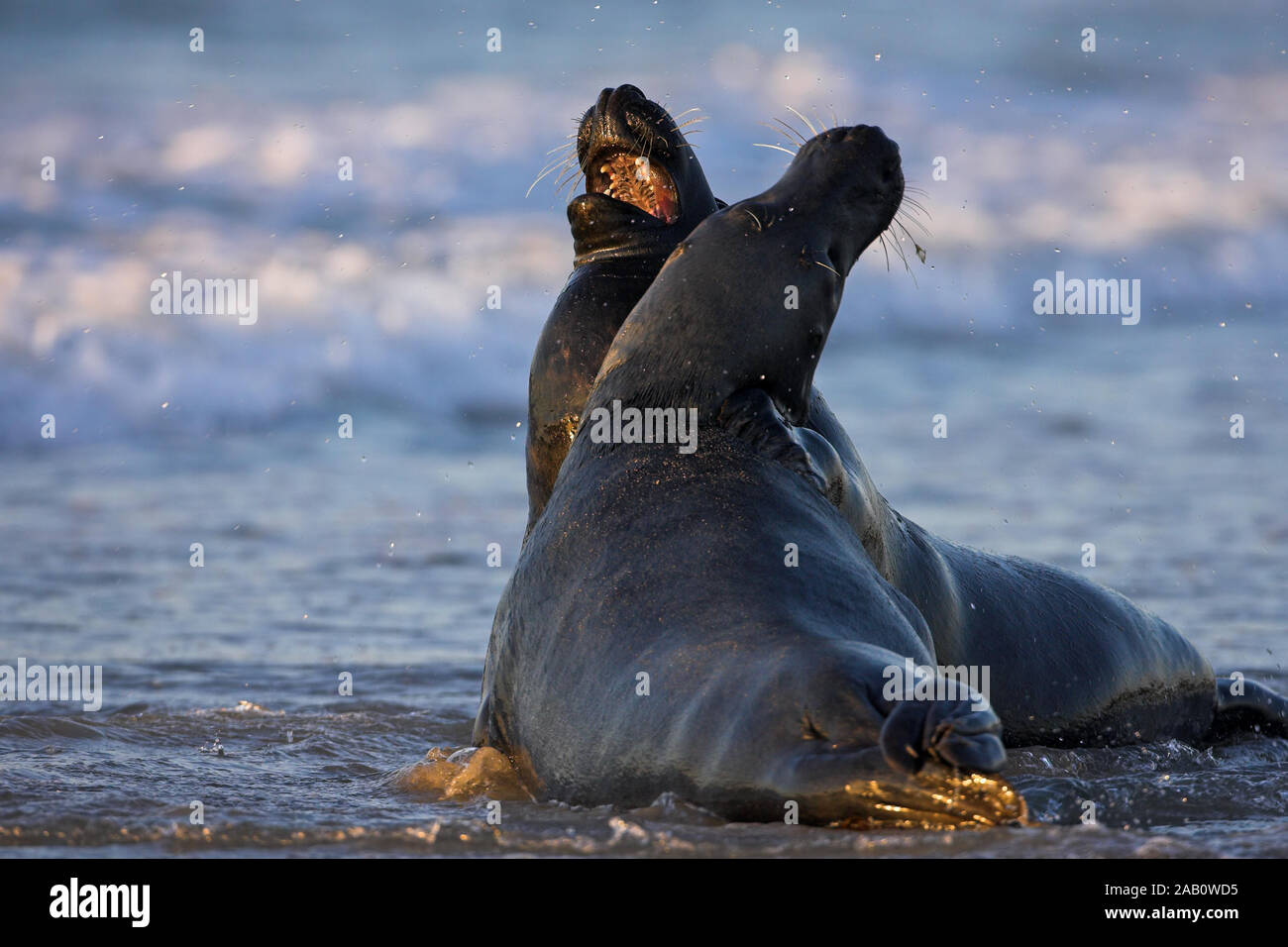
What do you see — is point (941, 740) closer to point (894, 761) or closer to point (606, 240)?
point (894, 761)

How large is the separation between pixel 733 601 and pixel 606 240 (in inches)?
99.8

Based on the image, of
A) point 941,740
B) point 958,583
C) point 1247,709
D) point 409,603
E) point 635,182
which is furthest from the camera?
point 409,603

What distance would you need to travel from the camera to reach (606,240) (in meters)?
6.88

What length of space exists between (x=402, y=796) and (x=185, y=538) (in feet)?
23.3

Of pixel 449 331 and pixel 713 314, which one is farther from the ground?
pixel 449 331

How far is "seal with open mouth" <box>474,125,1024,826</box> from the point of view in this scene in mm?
3973

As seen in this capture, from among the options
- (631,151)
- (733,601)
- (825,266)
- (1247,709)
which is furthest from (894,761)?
(1247,709)

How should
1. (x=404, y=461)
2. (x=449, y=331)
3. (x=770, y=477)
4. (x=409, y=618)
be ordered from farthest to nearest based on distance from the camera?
(x=449, y=331) → (x=404, y=461) → (x=409, y=618) → (x=770, y=477)

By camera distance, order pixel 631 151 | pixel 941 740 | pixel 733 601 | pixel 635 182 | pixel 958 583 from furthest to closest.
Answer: pixel 635 182, pixel 631 151, pixel 958 583, pixel 733 601, pixel 941 740

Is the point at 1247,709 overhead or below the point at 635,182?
below

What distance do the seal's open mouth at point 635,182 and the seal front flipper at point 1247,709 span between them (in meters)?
3.08
